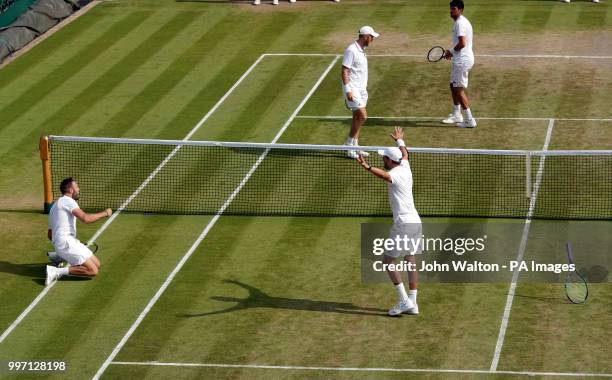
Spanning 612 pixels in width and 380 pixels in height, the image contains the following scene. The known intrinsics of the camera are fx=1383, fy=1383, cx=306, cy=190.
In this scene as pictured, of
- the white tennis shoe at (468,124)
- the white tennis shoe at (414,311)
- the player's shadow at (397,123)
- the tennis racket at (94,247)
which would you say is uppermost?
the white tennis shoe at (414,311)

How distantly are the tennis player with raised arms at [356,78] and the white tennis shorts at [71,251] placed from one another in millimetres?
6752

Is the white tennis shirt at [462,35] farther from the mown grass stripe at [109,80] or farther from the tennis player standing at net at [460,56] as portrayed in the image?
the mown grass stripe at [109,80]

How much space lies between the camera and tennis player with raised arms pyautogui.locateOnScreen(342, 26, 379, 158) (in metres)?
Result: 27.3

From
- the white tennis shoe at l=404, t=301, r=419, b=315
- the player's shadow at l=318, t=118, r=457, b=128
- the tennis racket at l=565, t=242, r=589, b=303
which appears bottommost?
the player's shadow at l=318, t=118, r=457, b=128

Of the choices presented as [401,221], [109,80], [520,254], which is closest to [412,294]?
[401,221]

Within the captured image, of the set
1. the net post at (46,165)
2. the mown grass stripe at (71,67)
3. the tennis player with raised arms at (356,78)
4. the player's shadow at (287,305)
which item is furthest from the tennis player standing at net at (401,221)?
the mown grass stripe at (71,67)

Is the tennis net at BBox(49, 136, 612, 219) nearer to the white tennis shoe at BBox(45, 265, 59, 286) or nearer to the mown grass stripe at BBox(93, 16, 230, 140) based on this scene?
the mown grass stripe at BBox(93, 16, 230, 140)

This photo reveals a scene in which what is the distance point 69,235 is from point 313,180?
5.89 m

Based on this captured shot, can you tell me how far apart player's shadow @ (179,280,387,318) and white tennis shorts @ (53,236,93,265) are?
2.25m

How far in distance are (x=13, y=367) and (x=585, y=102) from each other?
51.4 ft

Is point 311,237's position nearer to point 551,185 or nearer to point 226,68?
point 551,185

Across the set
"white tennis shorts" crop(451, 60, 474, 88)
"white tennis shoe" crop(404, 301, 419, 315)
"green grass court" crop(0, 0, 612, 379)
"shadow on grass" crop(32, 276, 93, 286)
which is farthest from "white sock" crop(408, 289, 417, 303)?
"white tennis shorts" crop(451, 60, 474, 88)

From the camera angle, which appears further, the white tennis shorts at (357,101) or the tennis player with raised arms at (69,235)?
the white tennis shorts at (357,101)

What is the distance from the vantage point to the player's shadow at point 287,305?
69.9 ft
